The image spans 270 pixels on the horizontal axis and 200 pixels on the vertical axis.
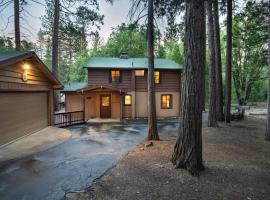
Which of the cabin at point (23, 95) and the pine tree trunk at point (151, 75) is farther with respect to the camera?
the pine tree trunk at point (151, 75)

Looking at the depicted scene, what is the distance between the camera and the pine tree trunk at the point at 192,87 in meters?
5.23

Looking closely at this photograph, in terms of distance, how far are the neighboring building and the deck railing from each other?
1.81 m

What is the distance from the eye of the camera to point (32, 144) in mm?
8914

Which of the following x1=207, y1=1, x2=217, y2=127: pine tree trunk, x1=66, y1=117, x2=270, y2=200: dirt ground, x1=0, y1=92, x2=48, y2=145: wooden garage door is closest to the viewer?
x1=66, y1=117, x2=270, y2=200: dirt ground

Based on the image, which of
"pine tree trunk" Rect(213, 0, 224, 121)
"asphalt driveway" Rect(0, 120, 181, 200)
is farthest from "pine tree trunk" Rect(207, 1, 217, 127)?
"asphalt driveway" Rect(0, 120, 181, 200)

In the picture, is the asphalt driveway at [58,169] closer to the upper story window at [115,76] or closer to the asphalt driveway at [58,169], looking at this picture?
the asphalt driveway at [58,169]

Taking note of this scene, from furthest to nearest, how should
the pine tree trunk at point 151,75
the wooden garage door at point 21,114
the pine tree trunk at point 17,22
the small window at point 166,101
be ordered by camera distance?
the small window at point 166,101 < the pine tree trunk at point 17,22 < the pine tree trunk at point 151,75 < the wooden garage door at point 21,114

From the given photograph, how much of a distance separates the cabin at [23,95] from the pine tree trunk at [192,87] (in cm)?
634

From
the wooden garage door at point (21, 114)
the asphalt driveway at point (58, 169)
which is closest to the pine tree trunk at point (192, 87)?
the asphalt driveway at point (58, 169)

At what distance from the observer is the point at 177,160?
5488mm

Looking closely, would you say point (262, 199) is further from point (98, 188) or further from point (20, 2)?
point (20, 2)

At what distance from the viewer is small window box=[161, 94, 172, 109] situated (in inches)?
774

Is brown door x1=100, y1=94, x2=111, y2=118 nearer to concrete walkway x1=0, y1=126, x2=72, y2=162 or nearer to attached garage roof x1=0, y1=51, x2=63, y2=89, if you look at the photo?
attached garage roof x1=0, y1=51, x2=63, y2=89

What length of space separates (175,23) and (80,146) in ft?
23.7
